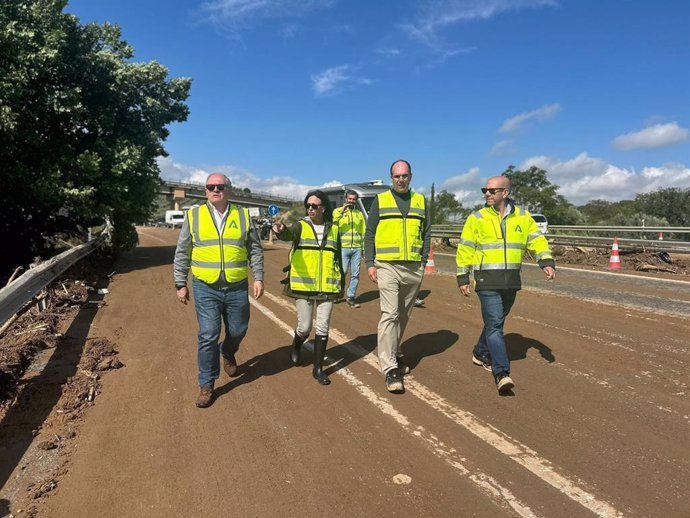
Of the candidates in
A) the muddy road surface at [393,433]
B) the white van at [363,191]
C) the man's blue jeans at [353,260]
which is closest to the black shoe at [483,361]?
the muddy road surface at [393,433]

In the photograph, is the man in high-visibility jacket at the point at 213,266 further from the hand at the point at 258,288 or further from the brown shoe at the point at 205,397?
the hand at the point at 258,288

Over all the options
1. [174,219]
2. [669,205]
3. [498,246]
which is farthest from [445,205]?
[498,246]

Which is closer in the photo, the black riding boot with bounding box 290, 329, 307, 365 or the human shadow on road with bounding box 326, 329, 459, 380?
the black riding boot with bounding box 290, 329, 307, 365

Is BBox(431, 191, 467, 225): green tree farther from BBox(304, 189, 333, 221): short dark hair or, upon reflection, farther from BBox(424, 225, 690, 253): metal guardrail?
BBox(304, 189, 333, 221): short dark hair

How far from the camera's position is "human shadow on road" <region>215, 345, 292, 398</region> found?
187 inches

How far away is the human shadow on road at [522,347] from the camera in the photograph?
5.57 m

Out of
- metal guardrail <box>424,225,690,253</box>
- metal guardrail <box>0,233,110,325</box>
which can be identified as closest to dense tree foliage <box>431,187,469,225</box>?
metal guardrail <box>424,225,690,253</box>

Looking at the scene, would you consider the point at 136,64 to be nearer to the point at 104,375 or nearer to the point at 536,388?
the point at 104,375

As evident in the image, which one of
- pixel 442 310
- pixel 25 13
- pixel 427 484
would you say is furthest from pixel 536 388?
pixel 25 13

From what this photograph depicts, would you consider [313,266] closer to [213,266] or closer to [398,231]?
[398,231]

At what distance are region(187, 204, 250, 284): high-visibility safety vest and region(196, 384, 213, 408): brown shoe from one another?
0.93 meters

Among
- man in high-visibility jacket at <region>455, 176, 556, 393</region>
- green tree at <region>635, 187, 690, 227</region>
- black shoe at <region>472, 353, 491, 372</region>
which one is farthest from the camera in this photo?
green tree at <region>635, 187, 690, 227</region>

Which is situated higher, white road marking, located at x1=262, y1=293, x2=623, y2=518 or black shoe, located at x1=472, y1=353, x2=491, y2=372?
black shoe, located at x1=472, y1=353, x2=491, y2=372

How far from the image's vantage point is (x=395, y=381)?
451cm
